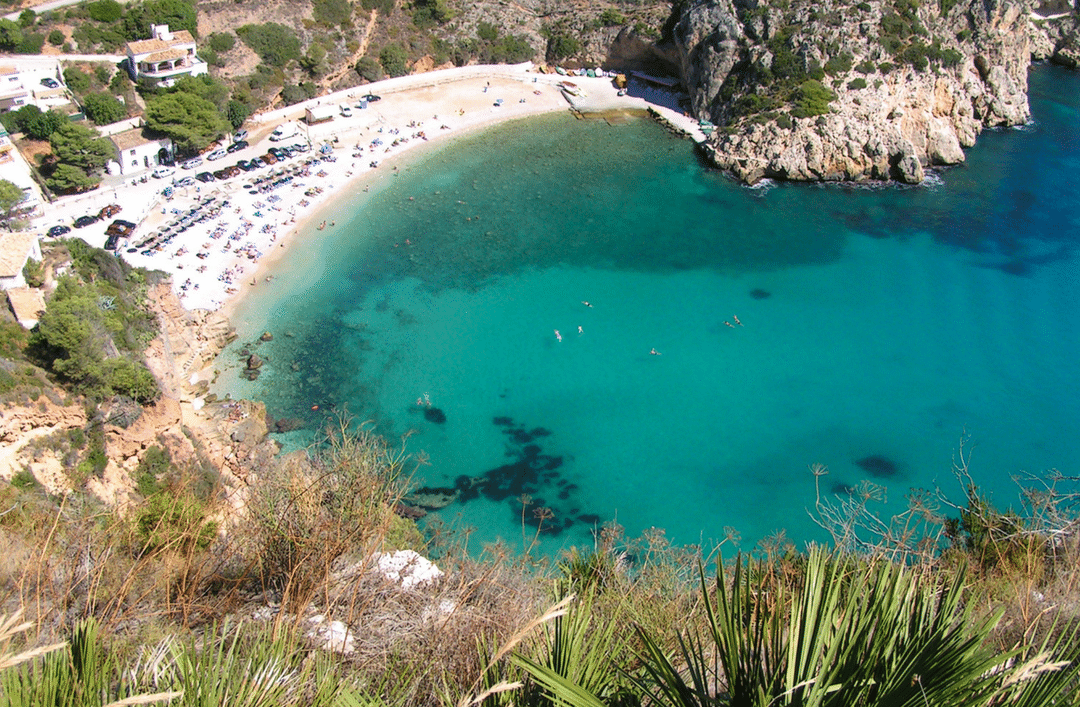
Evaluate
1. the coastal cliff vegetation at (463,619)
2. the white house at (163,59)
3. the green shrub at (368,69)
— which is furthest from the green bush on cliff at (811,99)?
the white house at (163,59)

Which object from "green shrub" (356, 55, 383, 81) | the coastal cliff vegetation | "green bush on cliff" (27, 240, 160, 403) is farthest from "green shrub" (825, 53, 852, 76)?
"green bush on cliff" (27, 240, 160, 403)

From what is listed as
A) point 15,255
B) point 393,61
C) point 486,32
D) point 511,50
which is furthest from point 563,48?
point 15,255

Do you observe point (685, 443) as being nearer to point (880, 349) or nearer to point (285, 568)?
point (880, 349)

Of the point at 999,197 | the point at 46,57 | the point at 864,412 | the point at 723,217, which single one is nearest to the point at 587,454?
the point at 864,412

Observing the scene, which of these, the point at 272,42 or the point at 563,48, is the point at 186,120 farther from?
the point at 563,48

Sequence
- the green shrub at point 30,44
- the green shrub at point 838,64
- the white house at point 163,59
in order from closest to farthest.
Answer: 1. the green shrub at point 30,44
2. the white house at point 163,59
3. the green shrub at point 838,64

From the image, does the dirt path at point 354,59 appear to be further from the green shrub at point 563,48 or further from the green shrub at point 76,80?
the green shrub at point 76,80

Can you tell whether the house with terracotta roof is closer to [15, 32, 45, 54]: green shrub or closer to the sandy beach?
the sandy beach
